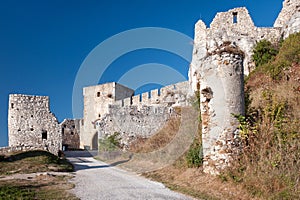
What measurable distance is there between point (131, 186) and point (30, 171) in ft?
16.6

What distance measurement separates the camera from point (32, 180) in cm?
896

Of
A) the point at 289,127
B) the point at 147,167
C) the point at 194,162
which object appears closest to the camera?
the point at 289,127

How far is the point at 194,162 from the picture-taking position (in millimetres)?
9195

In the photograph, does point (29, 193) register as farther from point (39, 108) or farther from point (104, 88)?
point (104, 88)

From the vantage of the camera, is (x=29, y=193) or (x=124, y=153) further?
(x=124, y=153)

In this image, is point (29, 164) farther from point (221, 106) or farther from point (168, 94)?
point (168, 94)

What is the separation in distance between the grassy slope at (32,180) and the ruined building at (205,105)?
224cm

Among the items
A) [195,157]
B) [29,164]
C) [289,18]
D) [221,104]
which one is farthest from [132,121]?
[289,18]

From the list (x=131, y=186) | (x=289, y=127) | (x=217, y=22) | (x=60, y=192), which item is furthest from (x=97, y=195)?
(x=217, y=22)

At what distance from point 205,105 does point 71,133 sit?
89.9 ft

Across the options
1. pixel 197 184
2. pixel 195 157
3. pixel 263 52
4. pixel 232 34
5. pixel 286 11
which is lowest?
pixel 197 184

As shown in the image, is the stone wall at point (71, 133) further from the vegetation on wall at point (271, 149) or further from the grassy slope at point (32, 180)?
the vegetation on wall at point (271, 149)

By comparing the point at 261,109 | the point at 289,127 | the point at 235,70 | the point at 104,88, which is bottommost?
the point at 289,127

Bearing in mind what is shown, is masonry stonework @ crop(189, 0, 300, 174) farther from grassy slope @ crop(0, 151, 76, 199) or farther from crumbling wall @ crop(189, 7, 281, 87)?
crumbling wall @ crop(189, 7, 281, 87)
